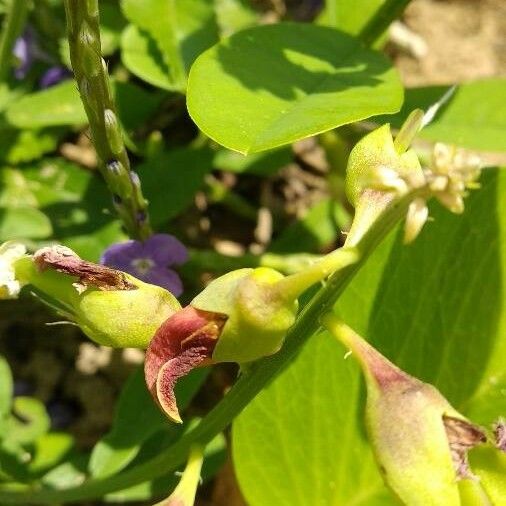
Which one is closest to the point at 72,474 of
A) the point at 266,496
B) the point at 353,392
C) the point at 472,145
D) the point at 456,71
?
the point at 266,496

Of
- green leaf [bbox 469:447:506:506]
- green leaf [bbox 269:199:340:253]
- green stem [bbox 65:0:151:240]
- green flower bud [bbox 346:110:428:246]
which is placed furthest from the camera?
green leaf [bbox 269:199:340:253]

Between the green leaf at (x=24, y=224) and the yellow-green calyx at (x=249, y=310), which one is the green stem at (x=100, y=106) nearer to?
the green leaf at (x=24, y=224)

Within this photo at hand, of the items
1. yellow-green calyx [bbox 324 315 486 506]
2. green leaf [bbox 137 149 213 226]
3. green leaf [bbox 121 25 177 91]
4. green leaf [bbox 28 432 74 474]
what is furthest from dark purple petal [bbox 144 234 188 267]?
yellow-green calyx [bbox 324 315 486 506]

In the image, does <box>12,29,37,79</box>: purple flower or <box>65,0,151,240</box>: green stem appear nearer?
<box>65,0,151,240</box>: green stem

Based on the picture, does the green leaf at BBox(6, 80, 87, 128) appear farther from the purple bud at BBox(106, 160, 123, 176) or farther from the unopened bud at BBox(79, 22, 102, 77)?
the unopened bud at BBox(79, 22, 102, 77)

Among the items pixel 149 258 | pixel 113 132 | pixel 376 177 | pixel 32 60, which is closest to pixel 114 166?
pixel 113 132

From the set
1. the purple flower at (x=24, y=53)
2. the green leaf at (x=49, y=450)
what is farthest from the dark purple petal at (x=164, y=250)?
the purple flower at (x=24, y=53)
